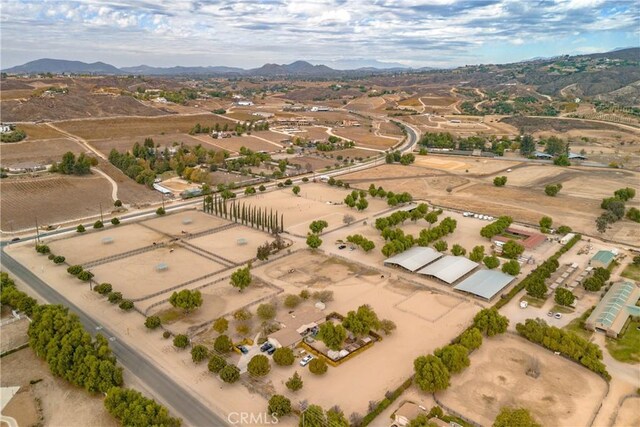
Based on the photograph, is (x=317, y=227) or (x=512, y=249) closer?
(x=512, y=249)

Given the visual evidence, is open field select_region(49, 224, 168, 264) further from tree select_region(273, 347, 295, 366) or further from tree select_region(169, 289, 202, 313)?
tree select_region(273, 347, 295, 366)

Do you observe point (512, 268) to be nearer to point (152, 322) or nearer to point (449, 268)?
point (449, 268)

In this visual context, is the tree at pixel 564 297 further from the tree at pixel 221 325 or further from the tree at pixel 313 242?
the tree at pixel 221 325

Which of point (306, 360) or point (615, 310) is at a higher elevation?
point (615, 310)

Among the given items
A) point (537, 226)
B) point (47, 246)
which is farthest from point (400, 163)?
point (47, 246)

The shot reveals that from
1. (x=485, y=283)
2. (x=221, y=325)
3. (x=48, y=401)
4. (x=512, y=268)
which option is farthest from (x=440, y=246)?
(x=48, y=401)

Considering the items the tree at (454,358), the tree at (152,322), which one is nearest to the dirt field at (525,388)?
the tree at (454,358)
